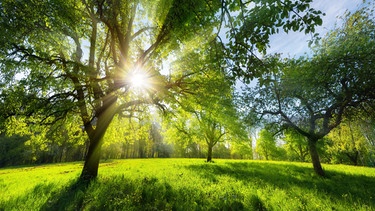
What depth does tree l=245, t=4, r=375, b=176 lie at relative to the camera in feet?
32.4

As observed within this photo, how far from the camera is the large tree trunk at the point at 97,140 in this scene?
10.2 m

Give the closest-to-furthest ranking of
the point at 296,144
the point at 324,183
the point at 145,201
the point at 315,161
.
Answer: the point at 145,201
the point at 324,183
the point at 315,161
the point at 296,144

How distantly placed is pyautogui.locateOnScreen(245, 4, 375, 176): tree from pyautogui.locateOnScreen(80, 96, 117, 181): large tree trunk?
32.6ft

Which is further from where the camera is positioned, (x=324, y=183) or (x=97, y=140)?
(x=97, y=140)

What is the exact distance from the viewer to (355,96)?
11789 millimetres

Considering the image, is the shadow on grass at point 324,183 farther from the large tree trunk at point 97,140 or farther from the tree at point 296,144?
the large tree trunk at point 97,140

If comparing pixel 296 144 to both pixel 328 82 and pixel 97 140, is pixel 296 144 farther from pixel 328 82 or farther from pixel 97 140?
pixel 97 140

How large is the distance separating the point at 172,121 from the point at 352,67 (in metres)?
12.8

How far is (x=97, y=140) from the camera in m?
10.6

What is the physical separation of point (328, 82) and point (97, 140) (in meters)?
16.9

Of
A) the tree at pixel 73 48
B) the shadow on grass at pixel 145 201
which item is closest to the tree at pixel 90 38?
the tree at pixel 73 48

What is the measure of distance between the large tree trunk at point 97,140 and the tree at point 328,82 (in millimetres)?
9925

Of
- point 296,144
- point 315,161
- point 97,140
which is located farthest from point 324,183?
point 296,144

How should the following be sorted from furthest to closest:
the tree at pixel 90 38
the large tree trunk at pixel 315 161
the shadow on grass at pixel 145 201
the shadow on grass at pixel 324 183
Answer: the large tree trunk at pixel 315 161
the shadow on grass at pixel 324 183
the shadow on grass at pixel 145 201
the tree at pixel 90 38
